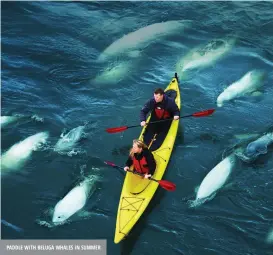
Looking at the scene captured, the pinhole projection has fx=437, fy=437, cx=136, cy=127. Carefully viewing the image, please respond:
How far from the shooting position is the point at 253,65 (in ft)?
48.6

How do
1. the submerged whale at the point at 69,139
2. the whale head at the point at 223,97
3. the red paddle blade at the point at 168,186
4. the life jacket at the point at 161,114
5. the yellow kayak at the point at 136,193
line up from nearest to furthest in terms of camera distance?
the yellow kayak at the point at 136,193 → the red paddle blade at the point at 168,186 → the life jacket at the point at 161,114 → the submerged whale at the point at 69,139 → the whale head at the point at 223,97

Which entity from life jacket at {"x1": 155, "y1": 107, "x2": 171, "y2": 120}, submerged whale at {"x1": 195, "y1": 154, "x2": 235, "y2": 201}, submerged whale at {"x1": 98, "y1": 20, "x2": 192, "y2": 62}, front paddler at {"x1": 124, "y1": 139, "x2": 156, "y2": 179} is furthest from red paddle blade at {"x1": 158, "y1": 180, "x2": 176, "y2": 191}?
submerged whale at {"x1": 98, "y1": 20, "x2": 192, "y2": 62}

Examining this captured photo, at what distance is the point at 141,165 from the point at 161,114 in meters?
1.84

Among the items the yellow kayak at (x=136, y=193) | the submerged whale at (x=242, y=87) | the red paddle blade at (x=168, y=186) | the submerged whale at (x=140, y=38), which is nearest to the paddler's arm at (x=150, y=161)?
the yellow kayak at (x=136, y=193)

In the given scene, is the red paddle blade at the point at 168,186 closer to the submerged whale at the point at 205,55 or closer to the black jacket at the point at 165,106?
the black jacket at the point at 165,106

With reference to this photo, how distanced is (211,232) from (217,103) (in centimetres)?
470

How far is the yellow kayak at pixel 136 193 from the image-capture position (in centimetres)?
901

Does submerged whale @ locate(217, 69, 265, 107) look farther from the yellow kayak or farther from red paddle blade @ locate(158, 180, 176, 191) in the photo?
red paddle blade @ locate(158, 180, 176, 191)

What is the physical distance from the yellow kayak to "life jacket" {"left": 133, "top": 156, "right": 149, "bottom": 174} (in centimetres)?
16

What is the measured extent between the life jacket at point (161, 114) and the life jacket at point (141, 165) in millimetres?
1766

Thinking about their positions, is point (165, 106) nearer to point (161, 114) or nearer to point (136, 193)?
point (161, 114)

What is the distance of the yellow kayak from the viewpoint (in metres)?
9.01

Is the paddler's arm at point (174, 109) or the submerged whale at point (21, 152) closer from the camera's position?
the paddler's arm at point (174, 109)

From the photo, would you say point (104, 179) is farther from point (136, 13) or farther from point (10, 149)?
point (136, 13)
